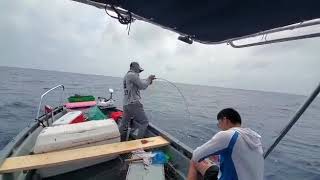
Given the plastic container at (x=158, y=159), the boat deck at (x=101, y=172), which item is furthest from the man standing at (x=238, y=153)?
the boat deck at (x=101, y=172)

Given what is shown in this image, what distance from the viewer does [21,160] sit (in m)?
3.76

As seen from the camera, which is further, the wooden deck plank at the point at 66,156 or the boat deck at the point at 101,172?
the boat deck at the point at 101,172

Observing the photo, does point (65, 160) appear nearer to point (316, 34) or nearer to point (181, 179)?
point (181, 179)

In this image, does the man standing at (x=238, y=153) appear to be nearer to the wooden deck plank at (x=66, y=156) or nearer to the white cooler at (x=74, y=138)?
the wooden deck plank at (x=66, y=156)

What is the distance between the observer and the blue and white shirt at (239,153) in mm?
2623

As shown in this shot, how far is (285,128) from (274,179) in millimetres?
7824

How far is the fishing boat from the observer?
8.05 ft

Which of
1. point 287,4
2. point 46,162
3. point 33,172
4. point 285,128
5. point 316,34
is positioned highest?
point 287,4

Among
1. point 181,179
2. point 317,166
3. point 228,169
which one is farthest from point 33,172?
point 317,166

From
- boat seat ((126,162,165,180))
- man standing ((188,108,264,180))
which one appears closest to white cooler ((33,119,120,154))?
boat seat ((126,162,165,180))

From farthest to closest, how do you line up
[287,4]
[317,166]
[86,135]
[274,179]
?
[317,166] → [274,179] → [86,135] → [287,4]

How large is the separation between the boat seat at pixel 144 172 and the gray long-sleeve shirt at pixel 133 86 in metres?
2.17

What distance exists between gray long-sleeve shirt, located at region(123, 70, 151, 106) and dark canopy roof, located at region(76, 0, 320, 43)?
2.65m

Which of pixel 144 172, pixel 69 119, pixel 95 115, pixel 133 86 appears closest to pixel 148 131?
pixel 133 86
